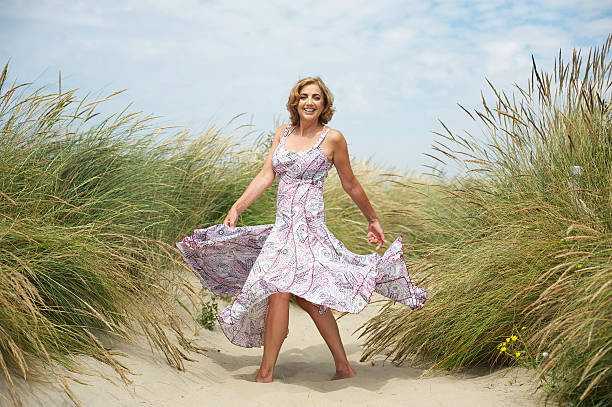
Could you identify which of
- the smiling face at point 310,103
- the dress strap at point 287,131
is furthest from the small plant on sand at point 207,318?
the smiling face at point 310,103

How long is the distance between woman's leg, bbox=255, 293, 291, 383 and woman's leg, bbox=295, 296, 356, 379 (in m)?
0.17

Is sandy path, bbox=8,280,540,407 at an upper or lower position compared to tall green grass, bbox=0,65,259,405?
lower

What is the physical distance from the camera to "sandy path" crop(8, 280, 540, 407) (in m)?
3.11

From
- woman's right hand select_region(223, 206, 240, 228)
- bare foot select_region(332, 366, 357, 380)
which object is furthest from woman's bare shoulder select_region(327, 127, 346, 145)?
bare foot select_region(332, 366, 357, 380)

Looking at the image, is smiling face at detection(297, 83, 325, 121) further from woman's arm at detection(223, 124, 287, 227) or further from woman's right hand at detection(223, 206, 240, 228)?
woman's right hand at detection(223, 206, 240, 228)

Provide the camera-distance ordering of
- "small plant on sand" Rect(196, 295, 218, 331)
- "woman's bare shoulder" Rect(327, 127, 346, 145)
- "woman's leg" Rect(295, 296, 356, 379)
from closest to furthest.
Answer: "woman's leg" Rect(295, 296, 356, 379), "woman's bare shoulder" Rect(327, 127, 346, 145), "small plant on sand" Rect(196, 295, 218, 331)

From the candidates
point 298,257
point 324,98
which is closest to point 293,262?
point 298,257

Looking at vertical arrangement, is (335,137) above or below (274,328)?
above

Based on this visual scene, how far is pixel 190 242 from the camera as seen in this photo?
3943 millimetres

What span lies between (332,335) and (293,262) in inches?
22.9

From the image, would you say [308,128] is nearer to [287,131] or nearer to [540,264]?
[287,131]

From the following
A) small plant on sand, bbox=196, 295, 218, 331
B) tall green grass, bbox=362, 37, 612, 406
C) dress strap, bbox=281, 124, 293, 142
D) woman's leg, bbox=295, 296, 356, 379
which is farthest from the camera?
small plant on sand, bbox=196, 295, 218, 331

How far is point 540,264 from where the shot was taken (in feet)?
11.0

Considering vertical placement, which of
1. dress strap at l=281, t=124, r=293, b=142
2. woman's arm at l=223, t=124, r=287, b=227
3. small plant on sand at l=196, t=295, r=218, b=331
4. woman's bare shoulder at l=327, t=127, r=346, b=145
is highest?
dress strap at l=281, t=124, r=293, b=142
